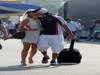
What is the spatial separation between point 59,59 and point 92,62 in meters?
1.38

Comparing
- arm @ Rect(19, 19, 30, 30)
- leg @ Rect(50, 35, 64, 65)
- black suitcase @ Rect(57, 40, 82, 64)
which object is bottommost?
black suitcase @ Rect(57, 40, 82, 64)

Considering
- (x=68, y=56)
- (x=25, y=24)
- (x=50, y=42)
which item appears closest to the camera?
(x=25, y=24)

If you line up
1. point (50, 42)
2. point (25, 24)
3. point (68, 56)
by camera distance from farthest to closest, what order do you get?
point (68, 56) → point (50, 42) → point (25, 24)

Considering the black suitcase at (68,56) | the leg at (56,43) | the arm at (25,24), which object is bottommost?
the black suitcase at (68,56)

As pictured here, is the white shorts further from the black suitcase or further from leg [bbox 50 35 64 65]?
the black suitcase

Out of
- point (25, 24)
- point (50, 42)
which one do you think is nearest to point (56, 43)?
point (50, 42)

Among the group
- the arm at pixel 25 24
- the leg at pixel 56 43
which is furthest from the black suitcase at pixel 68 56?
the arm at pixel 25 24

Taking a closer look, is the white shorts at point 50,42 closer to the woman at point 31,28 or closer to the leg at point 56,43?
the leg at point 56,43

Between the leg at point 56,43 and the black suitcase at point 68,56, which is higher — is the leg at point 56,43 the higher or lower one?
the higher one

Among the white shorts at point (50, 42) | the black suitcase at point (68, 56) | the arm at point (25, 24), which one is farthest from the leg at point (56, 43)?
the arm at point (25, 24)

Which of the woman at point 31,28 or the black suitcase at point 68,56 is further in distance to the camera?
the black suitcase at point 68,56

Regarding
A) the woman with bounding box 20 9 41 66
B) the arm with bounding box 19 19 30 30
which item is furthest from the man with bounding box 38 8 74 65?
the arm with bounding box 19 19 30 30

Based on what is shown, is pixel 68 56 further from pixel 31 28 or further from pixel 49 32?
pixel 31 28

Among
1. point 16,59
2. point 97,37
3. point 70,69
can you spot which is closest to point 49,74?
point 70,69
